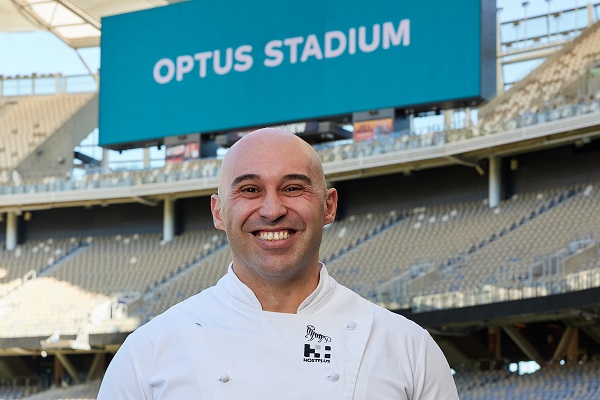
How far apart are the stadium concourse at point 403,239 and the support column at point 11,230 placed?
0.07 m

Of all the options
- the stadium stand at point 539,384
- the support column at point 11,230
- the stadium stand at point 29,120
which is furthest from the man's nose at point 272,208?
the stadium stand at point 29,120

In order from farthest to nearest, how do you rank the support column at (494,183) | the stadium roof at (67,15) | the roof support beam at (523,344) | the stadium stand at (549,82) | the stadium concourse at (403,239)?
the stadium roof at (67,15)
the stadium stand at (549,82)
the support column at (494,183)
the roof support beam at (523,344)
the stadium concourse at (403,239)

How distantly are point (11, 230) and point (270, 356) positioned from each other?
37438 millimetres

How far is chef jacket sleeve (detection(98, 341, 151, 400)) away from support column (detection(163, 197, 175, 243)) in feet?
113

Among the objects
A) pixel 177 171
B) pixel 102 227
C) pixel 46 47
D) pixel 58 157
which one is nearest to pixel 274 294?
pixel 177 171

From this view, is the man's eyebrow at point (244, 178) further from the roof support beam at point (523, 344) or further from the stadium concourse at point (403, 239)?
the roof support beam at point (523, 344)

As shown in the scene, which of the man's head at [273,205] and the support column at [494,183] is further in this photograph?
the support column at [494,183]

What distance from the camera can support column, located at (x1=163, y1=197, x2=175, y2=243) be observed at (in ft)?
120

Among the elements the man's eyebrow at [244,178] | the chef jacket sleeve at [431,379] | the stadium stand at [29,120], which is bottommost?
the chef jacket sleeve at [431,379]

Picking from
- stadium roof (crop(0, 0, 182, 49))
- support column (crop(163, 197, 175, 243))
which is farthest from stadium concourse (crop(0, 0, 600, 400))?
stadium roof (crop(0, 0, 182, 49))

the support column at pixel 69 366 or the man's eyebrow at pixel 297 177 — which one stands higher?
the man's eyebrow at pixel 297 177

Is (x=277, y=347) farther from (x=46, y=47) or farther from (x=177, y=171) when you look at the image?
(x=46, y=47)

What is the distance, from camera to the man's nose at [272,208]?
232 cm

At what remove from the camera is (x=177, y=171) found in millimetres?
35094
